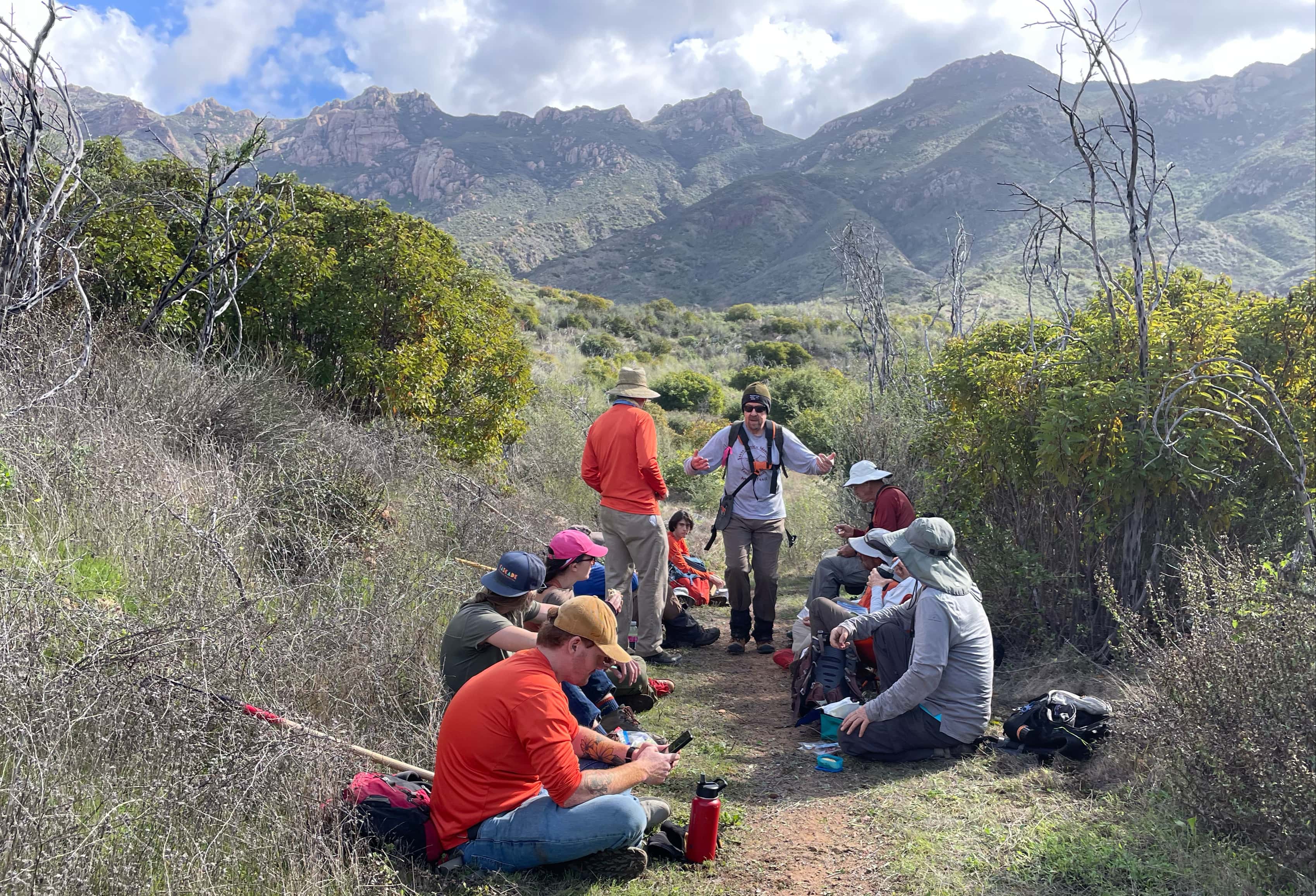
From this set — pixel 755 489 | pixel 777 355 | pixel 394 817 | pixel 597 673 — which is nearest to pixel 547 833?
pixel 394 817

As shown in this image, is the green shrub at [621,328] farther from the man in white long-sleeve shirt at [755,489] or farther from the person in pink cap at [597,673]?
the person in pink cap at [597,673]

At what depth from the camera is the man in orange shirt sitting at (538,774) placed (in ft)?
9.60

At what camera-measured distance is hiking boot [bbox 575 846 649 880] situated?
3.21m

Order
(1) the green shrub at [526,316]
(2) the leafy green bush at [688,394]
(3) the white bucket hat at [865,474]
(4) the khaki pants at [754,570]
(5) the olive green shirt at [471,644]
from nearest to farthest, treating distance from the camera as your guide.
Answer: (5) the olive green shirt at [471,644] < (3) the white bucket hat at [865,474] < (4) the khaki pants at [754,570] < (2) the leafy green bush at [688,394] < (1) the green shrub at [526,316]

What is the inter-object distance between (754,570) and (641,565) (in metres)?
0.93

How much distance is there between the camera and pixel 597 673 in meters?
4.74

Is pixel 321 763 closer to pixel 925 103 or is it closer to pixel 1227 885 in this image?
pixel 1227 885

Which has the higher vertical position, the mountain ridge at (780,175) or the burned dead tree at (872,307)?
the mountain ridge at (780,175)

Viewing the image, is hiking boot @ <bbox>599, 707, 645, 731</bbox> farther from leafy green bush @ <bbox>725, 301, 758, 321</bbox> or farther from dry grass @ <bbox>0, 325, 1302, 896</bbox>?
leafy green bush @ <bbox>725, 301, 758, 321</bbox>

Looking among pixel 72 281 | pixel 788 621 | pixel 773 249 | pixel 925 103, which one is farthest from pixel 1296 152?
pixel 72 281

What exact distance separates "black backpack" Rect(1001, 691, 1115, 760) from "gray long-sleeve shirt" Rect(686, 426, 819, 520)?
2256 millimetres

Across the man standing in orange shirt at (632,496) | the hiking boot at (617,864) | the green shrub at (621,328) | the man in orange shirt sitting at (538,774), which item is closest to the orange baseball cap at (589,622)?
the man in orange shirt sitting at (538,774)

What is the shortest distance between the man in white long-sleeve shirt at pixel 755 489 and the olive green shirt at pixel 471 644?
94.1 inches

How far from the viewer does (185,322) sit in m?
7.90
